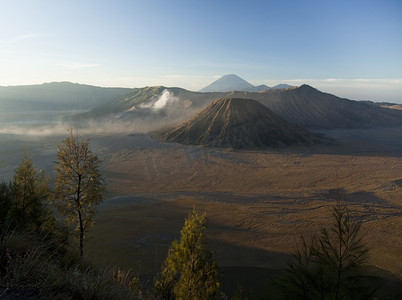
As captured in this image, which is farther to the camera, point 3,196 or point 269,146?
point 269,146

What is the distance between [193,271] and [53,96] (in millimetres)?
172667

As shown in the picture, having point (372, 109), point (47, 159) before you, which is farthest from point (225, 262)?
point (372, 109)

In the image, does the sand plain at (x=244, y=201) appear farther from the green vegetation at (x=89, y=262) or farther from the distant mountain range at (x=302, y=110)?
the distant mountain range at (x=302, y=110)

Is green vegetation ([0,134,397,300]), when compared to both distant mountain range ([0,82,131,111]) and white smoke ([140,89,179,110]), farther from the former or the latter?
distant mountain range ([0,82,131,111])

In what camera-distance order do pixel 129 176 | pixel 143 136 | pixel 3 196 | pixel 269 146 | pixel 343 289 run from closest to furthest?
pixel 343 289 < pixel 3 196 < pixel 129 176 < pixel 269 146 < pixel 143 136

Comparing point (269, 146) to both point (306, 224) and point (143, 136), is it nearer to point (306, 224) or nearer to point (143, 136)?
point (143, 136)

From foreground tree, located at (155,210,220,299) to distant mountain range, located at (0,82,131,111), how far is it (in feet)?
451

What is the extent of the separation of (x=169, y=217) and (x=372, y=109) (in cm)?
9944

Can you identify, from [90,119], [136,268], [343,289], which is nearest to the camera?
[343,289]

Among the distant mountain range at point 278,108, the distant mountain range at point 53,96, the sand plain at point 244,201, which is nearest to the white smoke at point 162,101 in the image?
the distant mountain range at point 278,108

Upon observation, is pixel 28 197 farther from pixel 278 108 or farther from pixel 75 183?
pixel 278 108

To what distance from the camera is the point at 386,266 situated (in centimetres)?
1303

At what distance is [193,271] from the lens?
733 cm

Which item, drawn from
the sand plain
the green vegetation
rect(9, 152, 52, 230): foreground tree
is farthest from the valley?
rect(9, 152, 52, 230): foreground tree
